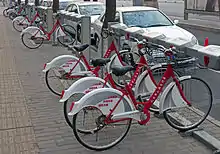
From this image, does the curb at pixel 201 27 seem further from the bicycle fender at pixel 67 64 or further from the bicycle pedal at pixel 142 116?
the bicycle pedal at pixel 142 116

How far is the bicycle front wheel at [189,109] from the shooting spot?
4.93 metres

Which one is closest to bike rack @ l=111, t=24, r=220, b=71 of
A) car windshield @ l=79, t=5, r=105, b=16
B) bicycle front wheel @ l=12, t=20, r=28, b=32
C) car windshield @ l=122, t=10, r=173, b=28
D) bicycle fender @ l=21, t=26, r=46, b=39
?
car windshield @ l=122, t=10, r=173, b=28

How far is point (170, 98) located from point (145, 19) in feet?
19.3

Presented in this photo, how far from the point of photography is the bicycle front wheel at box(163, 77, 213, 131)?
493cm

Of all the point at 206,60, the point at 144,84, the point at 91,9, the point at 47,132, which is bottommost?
the point at 47,132

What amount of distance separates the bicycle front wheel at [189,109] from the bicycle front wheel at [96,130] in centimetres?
68

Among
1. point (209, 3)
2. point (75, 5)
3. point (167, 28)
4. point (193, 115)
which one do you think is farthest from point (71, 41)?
point (209, 3)

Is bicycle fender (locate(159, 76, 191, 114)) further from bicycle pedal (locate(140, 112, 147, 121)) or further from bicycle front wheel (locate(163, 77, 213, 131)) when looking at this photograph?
bicycle pedal (locate(140, 112, 147, 121))

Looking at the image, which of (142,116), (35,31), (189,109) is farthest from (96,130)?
(35,31)

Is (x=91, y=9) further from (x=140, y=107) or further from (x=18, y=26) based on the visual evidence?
(x=140, y=107)

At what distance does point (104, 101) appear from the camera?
4352 millimetres

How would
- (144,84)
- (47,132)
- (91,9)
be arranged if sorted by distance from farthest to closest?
(91,9) < (144,84) < (47,132)

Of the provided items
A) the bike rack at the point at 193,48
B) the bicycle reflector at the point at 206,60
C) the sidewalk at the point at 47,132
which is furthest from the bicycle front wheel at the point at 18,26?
the bicycle reflector at the point at 206,60

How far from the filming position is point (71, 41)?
11.6 meters
